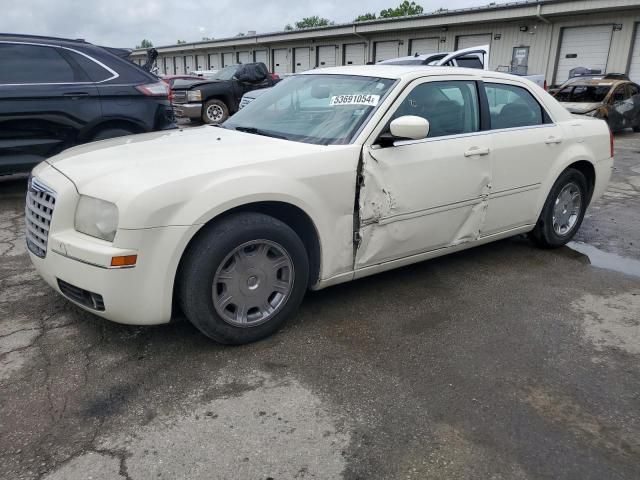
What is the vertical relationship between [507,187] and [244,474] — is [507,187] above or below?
above

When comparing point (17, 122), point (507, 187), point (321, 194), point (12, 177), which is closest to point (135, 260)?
point (321, 194)

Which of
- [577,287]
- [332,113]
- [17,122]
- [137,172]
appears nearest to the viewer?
[137,172]

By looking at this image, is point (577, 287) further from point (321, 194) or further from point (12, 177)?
point (12, 177)

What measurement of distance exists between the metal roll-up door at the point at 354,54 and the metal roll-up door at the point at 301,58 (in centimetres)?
285

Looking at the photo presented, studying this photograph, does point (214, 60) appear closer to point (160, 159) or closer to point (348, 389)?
point (160, 159)

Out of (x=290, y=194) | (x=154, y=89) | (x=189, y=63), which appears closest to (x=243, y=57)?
(x=189, y=63)

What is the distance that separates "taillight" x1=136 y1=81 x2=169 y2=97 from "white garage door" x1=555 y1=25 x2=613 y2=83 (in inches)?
669

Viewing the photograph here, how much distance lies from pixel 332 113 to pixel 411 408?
2010 millimetres

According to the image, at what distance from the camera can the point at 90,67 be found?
248 inches

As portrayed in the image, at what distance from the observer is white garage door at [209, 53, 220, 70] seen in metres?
40.0

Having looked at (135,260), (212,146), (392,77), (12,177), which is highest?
(392,77)

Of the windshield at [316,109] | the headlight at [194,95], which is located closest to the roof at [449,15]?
the headlight at [194,95]

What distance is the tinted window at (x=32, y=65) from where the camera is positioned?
593cm

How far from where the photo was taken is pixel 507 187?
14.1 feet
